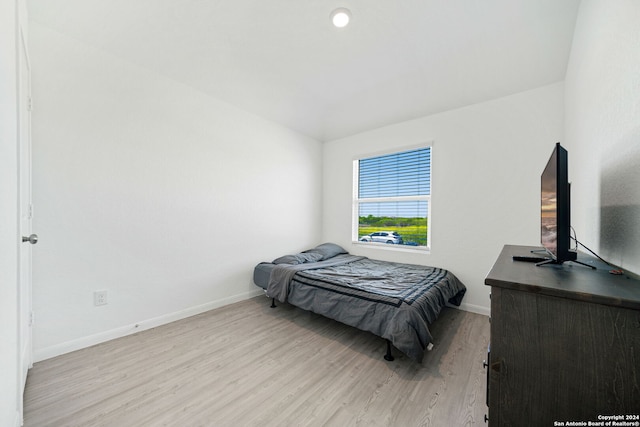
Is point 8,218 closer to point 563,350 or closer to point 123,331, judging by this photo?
point 123,331

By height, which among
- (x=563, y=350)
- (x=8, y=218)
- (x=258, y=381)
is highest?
(x=8, y=218)

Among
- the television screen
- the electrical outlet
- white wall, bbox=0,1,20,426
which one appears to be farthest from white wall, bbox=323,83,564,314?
white wall, bbox=0,1,20,426

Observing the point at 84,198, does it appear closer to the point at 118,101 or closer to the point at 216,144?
the point at 118,101

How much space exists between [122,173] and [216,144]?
984mm

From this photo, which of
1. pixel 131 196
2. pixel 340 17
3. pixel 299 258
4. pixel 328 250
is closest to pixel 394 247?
pixel 328 250

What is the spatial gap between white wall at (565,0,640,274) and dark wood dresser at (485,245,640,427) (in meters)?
0.35

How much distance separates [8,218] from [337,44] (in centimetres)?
227

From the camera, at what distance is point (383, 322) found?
1.93m

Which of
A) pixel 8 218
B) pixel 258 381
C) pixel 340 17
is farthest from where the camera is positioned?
pixel 340 17

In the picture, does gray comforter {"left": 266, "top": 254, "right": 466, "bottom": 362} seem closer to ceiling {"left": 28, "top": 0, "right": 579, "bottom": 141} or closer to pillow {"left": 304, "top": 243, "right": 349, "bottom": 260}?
pillow {"left": 304, "top": 243, "right": 349, "bottom": 260}

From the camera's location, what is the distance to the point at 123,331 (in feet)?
7.01

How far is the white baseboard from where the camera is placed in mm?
1810

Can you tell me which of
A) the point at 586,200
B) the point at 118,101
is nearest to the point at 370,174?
the point at 586,200

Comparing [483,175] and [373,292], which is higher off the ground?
[483,175]
